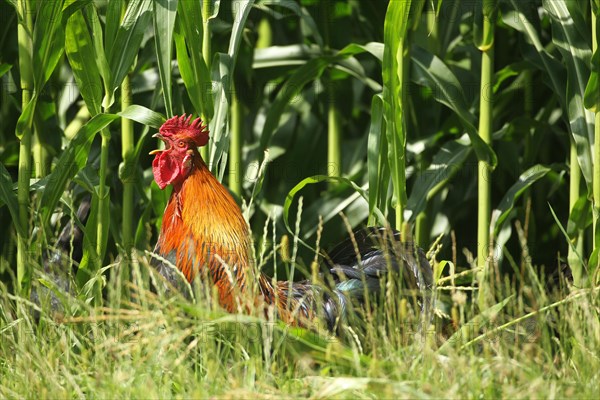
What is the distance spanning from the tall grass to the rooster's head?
117mm

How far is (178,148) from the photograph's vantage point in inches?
121

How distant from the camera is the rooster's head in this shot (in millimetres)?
3070

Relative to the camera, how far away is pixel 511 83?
4297 mm

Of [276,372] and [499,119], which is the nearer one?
[276,372]

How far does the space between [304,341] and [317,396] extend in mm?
312

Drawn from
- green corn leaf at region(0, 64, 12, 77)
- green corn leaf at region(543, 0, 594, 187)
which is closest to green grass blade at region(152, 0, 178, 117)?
green corn leaf at region(0, 64, 12, 77)

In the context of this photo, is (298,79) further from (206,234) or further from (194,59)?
(206,234)

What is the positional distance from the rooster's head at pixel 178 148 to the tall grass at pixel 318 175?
0.12 m

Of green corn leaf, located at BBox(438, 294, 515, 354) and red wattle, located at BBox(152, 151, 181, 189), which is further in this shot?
red wattle, located at BBox(152, 151, 181, 189)

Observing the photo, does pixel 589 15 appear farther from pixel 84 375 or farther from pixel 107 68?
pixel 84 375

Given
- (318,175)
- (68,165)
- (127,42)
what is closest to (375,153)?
(318,175)

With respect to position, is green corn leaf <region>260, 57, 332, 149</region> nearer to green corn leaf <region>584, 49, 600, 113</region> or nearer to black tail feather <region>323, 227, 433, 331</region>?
black tail feather <region>323, 227, 433, 331</region>

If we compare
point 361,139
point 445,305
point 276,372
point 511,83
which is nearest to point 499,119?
point 511,83

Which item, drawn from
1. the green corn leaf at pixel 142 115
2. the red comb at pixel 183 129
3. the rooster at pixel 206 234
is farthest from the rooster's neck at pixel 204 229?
the green corn leaf at pixel 142 115
